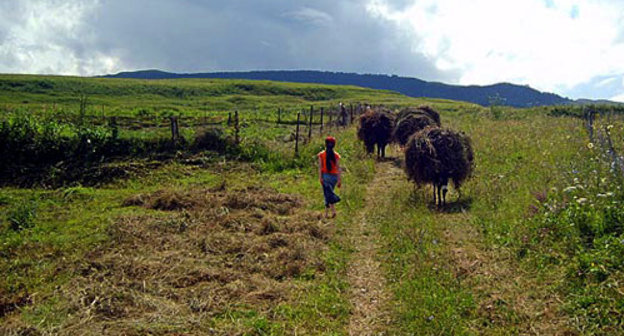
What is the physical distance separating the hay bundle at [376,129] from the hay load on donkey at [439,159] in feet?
22.8

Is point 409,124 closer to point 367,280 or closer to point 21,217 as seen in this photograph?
point 367,280

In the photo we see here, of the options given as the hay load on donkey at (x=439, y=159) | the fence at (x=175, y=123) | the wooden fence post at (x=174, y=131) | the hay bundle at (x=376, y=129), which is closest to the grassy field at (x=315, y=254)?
the hay load on donkey at (x=439, y=159)

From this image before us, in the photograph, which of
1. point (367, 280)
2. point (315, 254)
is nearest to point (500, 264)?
point (367, 280)

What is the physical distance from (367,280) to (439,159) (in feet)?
14.4

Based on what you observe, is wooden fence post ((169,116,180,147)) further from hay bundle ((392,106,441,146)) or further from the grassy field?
hay bundle ((392,106,441,146))

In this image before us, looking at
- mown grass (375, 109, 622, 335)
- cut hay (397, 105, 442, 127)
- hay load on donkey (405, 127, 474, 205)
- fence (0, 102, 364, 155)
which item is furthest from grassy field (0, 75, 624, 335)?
cut hay (397, 105, 442, 127)

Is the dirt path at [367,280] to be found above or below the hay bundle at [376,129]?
below

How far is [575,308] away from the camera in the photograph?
198 inches

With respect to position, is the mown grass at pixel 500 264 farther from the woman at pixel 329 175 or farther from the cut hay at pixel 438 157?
the woman at pixel 329 175

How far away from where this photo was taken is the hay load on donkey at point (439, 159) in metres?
10.2

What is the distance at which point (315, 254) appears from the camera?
7.57 m

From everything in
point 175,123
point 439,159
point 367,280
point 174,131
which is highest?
point 175,123

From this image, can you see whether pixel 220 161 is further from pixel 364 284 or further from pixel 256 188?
pixel 364 284

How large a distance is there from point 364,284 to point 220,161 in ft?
33.2
